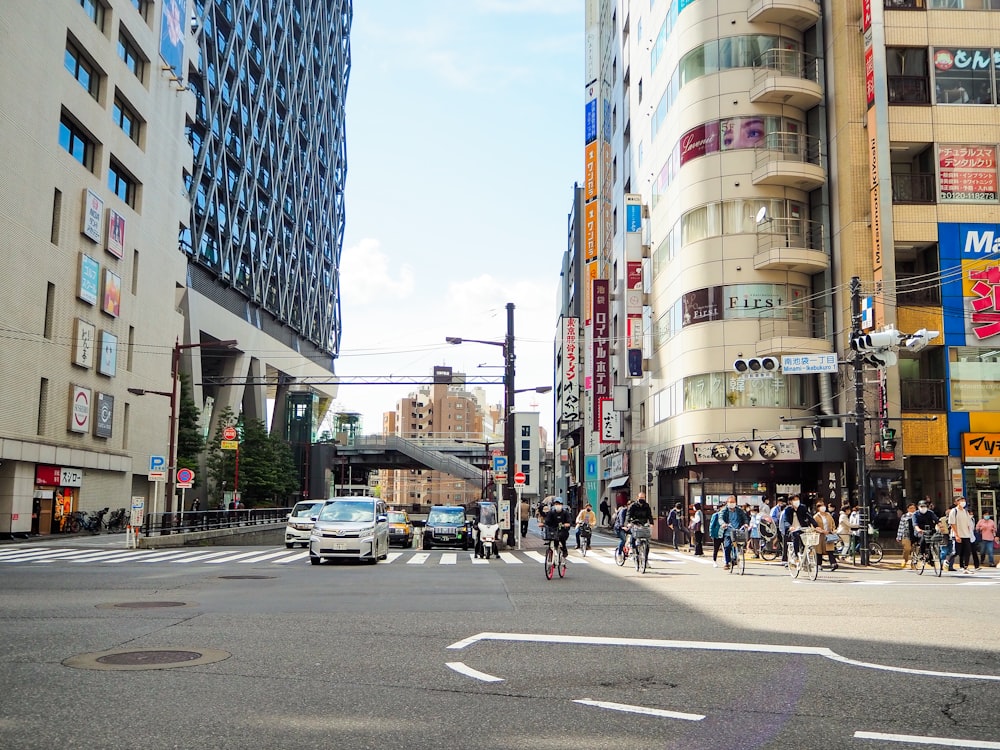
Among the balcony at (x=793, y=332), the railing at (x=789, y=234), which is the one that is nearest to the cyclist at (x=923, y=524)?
the balcony at (x=793, y=332)

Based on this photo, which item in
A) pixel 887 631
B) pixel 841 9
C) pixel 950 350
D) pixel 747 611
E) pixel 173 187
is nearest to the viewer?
pixel 887 631

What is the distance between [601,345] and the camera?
5428 cm

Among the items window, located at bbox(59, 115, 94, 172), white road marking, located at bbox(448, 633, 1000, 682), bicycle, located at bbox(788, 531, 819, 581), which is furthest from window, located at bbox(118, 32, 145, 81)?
white road marking, located at bbox(448, 633, 1000, 682)

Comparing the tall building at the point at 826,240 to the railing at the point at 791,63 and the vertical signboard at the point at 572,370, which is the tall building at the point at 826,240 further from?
the vertical signboard at the point at 572,370

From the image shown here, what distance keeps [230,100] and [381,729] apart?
77.9 metres

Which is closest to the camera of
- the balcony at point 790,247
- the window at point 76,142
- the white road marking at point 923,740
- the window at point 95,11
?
the white road marking at point 923,740

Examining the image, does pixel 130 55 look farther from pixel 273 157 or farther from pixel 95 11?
pixel 273 157

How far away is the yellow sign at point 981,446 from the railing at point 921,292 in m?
5.19

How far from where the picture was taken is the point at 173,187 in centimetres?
5741

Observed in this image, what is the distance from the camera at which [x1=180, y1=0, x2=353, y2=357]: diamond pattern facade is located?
71.9m

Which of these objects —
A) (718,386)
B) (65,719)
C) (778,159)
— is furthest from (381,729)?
(778,159)

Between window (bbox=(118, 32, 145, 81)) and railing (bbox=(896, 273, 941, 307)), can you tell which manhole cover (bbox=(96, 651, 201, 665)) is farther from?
window (bbox=(118, 32, 145, 81))

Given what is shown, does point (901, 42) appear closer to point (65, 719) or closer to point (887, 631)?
point (887, 631)

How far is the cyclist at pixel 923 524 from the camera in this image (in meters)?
22.4
